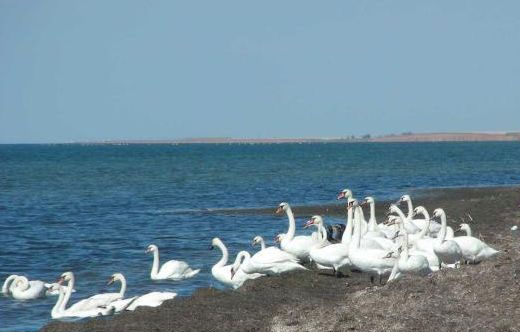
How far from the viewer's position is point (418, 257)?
620 inches

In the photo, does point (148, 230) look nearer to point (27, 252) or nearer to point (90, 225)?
point (90, 225)

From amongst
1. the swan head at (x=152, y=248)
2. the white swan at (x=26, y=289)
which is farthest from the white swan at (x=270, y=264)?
the swan head at (x=152, y=248)

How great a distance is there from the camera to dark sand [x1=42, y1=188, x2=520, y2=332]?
38.8ft

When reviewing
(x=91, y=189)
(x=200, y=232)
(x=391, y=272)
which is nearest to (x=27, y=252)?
(x=200, y=232)

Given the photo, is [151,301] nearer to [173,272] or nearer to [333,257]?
[333,257]

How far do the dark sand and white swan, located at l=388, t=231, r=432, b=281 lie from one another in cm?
73

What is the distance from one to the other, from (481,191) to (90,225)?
1825 centimetres

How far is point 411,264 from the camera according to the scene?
51.0 ft

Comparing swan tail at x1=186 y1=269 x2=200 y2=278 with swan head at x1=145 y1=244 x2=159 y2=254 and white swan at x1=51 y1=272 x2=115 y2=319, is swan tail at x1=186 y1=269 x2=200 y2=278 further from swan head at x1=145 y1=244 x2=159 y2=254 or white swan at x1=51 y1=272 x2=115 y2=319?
white swan at x1=51 y1=272 x2=115 y2=319

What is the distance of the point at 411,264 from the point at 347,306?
2.50 m

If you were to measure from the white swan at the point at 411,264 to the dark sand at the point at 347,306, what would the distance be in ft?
2.40

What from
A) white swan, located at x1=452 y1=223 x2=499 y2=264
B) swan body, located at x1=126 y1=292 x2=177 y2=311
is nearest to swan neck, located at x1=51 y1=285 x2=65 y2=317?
swan body, located at x1=126 y1=292 x2=177 y2=311

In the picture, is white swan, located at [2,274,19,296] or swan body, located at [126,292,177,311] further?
white swan, located at [2,274,19,296]

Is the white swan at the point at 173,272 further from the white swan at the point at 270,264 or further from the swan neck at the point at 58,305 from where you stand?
the white swan at the point at 270,264
